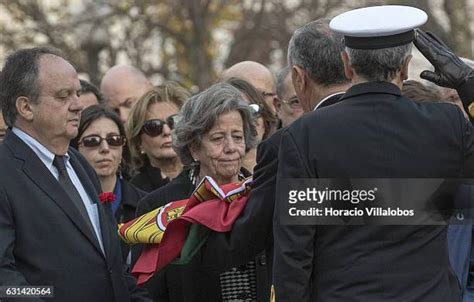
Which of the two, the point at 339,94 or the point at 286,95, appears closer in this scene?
the point at 339,94

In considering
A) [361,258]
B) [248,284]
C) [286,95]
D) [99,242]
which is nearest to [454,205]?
[361,258]

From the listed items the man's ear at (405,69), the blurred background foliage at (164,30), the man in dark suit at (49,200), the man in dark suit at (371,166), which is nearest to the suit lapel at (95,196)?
the man in dark suit at (49,200)

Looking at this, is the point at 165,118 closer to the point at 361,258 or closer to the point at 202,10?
the point at 361,258

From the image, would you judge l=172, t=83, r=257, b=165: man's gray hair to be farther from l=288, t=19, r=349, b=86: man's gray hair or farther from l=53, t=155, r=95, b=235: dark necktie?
l=288, t=19, r=349, b=86: man's gray hair

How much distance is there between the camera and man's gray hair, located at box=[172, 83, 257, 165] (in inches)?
243

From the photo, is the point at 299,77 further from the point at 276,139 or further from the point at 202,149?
the point at 202,149

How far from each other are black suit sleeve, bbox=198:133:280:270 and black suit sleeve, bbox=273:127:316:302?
37 cm

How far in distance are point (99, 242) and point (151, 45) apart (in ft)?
54.3

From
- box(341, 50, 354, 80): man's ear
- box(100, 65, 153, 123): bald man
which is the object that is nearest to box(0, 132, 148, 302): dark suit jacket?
box(341, 50, 354, 80): man's ear

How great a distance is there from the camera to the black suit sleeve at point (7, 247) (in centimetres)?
505

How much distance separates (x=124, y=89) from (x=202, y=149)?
13.5 ft

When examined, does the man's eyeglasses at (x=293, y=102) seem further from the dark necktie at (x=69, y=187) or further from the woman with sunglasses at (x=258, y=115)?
the dark necktie at (x=69, y=187)

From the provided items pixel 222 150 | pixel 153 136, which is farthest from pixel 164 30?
pixel 222 150

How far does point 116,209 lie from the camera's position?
7.73m
